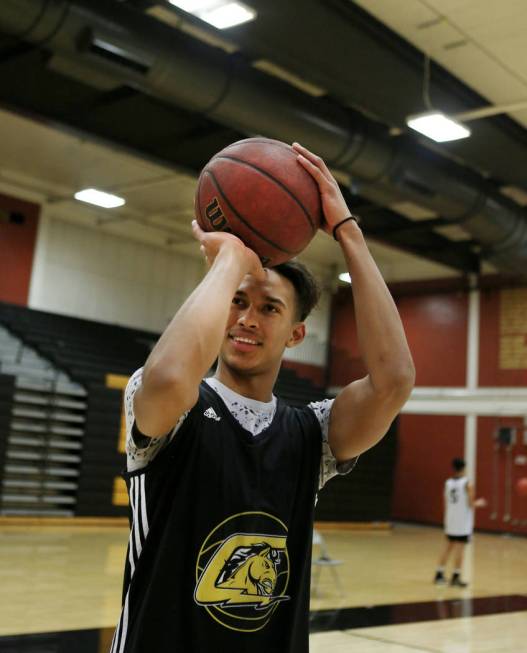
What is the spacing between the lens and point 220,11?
6125 mm

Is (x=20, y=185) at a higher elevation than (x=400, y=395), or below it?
higher

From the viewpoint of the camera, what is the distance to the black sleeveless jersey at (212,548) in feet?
4.85

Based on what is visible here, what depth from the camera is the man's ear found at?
1810 mm

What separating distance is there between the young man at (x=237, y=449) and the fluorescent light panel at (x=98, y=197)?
11682 millimetres

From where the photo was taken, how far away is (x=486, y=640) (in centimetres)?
575

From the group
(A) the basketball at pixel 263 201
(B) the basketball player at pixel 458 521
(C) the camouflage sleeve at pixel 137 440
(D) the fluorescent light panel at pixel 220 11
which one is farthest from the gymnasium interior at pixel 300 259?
(C) the camouflage sleeve at pixel 137 440

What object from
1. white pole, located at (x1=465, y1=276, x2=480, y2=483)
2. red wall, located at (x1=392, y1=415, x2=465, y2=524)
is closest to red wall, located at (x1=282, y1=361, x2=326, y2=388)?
red wall, located at (x1=392, y1=415, x2=465, y2=524)

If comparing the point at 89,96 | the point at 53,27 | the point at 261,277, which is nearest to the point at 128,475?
the point at 261,277

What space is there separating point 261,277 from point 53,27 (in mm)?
5285

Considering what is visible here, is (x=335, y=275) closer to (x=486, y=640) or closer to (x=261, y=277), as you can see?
(x=486, y=640)

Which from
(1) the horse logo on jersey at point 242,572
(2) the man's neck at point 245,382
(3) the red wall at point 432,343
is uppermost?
(3) the red wall at point 432,343

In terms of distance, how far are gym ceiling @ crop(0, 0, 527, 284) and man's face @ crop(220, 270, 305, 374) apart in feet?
16.6

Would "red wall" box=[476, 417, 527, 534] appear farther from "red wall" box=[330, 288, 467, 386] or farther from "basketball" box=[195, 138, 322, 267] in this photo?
"basketball" box=[195, 138, 322, 267]

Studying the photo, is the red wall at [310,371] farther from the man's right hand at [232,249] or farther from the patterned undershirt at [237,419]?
the man's right hand at [232,249]
